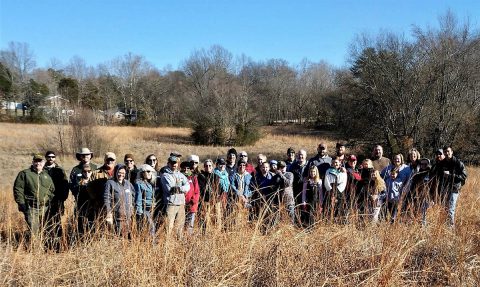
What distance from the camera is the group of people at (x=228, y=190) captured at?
380 centimetres

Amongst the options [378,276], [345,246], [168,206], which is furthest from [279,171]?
[378,276]

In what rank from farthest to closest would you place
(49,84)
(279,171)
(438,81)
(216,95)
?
(49,84)
(216,95)
(438,81)
(279,171)


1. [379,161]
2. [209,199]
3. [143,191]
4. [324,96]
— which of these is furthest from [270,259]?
[324,96]

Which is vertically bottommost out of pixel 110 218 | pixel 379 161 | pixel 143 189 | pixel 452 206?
pixel 452 206

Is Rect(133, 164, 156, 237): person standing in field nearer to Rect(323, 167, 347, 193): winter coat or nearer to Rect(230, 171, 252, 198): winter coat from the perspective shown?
Rect(230, 171, 252, 198): winter coat

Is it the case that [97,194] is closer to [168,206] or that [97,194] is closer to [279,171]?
[168,206]

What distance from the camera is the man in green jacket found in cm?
454

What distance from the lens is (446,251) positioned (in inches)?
124

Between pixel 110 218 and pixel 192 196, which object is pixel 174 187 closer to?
pixel 192 196

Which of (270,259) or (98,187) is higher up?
(98,187)

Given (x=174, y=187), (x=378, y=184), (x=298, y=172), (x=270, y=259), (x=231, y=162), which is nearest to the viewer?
(x=270, y=259)

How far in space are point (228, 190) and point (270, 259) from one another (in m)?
1.73

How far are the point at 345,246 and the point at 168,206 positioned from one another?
208cm

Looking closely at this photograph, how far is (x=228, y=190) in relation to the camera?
4570 millimetres
